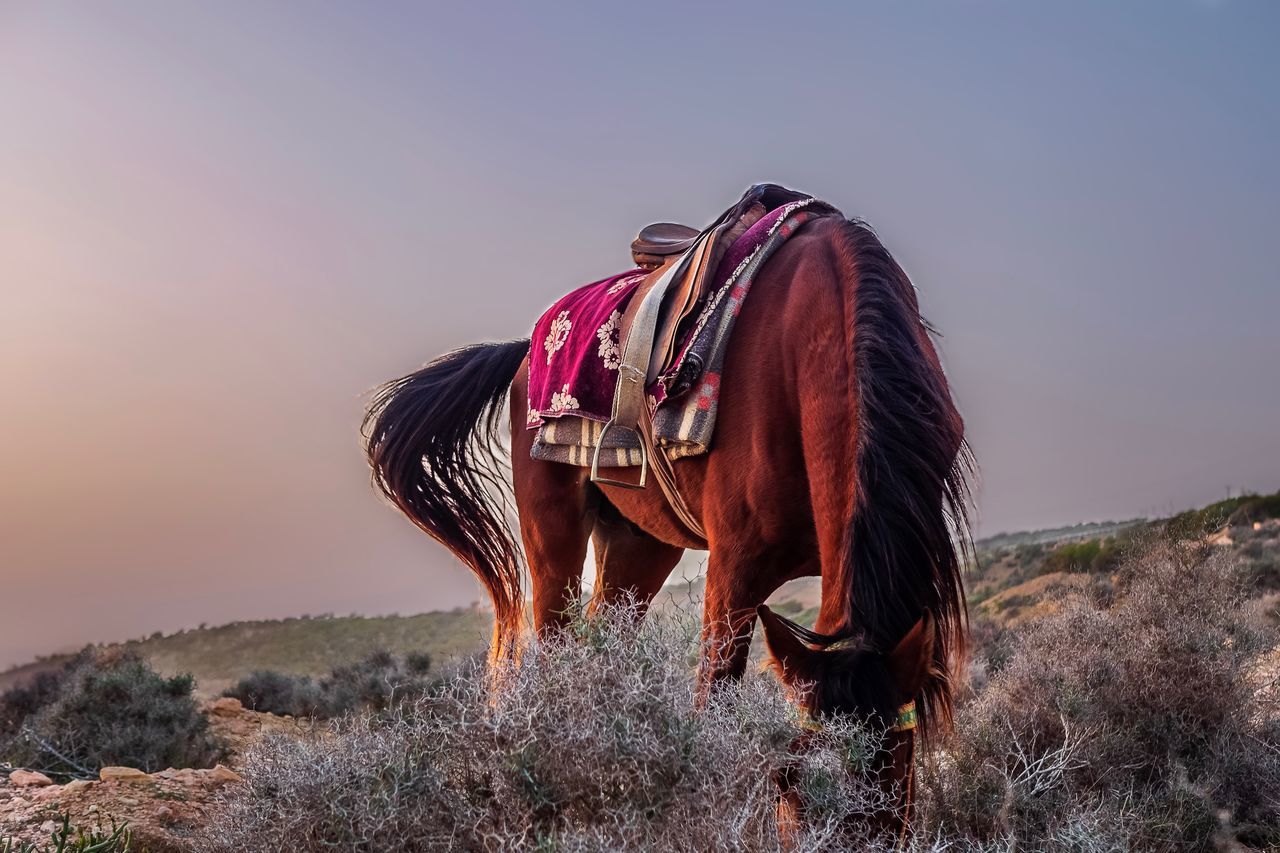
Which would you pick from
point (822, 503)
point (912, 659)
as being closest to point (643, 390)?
point (822, 503)

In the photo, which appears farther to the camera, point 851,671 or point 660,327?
point 660,327

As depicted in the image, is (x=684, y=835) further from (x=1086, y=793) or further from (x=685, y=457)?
(x=1086, y=793)

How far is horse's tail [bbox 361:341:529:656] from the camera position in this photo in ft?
19.1

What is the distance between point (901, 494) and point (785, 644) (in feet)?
2.25

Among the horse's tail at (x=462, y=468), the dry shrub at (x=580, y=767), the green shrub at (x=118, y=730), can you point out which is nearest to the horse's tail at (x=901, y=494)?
the dry shrub at (x=580, y=767)

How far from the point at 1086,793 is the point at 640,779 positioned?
2.44 meters

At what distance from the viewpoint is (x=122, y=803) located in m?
4.45

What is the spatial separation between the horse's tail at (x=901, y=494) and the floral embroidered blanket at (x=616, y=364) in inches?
24.5

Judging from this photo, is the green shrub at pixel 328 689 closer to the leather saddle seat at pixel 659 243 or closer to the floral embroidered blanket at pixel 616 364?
the floral embroidered blanket at pixel 616 364

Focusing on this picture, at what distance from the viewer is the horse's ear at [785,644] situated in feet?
7.98

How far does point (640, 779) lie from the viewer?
6.40 feet

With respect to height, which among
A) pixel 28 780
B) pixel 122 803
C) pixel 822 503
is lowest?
pixel 28 780

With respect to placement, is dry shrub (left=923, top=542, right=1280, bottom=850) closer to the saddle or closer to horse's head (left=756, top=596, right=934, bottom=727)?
horse's head (left=756, top=596, right=934, bottom=727)

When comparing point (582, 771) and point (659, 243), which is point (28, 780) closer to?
point (659, 243)
